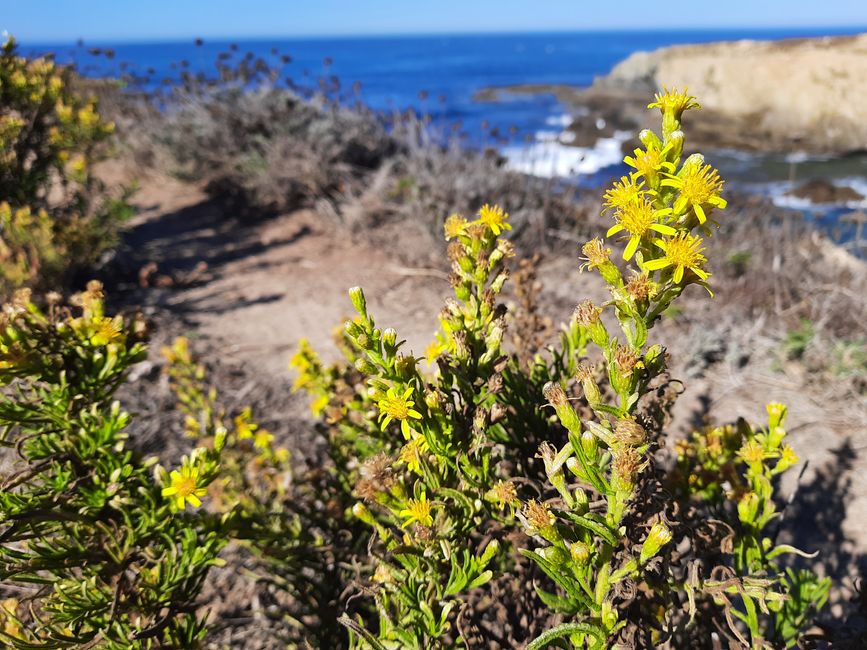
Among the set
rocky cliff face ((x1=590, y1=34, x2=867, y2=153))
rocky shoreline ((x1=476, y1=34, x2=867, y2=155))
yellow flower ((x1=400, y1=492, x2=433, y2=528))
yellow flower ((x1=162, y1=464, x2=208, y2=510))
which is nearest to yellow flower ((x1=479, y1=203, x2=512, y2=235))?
yellow flower ((x1=400, y1=492, x2=433, y2=528))

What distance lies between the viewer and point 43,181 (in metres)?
4.95

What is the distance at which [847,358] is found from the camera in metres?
3.48

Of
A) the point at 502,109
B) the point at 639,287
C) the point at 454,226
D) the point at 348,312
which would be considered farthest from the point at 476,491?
the point at 502,109

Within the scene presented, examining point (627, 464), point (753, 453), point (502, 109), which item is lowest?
point (753, 453)

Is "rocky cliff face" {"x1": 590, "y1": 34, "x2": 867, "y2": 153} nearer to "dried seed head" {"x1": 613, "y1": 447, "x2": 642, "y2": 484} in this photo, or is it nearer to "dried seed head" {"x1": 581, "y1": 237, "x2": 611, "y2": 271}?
"dried seed head" {"x1": 581, "y1": 237, "x2": 611, "y2": 271}

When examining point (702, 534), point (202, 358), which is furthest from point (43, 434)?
point (202, 358)

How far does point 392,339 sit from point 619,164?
1412 centimetres

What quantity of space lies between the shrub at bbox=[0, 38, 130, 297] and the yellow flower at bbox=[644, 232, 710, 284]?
425 centimetres

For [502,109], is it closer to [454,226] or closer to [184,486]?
[454,226]

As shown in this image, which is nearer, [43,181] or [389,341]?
[389,341]

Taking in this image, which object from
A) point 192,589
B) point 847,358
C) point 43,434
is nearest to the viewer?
point 43,434

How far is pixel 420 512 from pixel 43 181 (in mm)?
5206

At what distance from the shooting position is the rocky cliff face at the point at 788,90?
15.5 metres

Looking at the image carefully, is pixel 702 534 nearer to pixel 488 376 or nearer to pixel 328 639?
pixel 488 376
